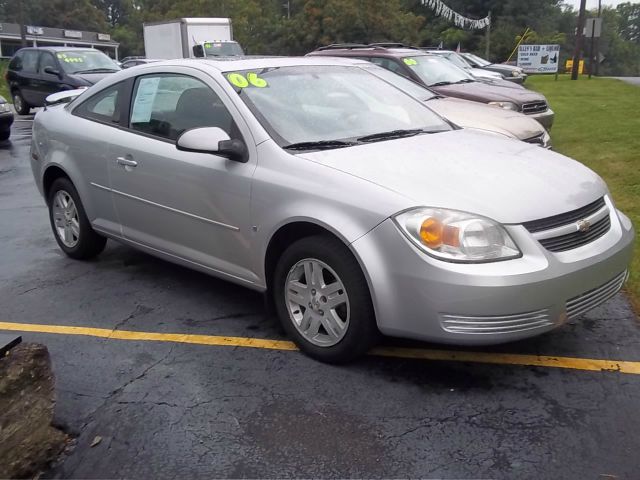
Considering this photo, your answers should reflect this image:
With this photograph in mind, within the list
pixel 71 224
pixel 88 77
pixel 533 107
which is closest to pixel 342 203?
pixel 71 224

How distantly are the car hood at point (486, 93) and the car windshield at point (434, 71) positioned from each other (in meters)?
0.24

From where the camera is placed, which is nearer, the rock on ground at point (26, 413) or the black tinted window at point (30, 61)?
the rock on ground at point (26, 413)

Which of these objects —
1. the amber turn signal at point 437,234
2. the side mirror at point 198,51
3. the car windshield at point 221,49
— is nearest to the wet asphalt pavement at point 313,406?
the amber turn signal at point 437,234

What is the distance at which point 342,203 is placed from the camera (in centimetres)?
346

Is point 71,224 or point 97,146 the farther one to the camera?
point 71,224

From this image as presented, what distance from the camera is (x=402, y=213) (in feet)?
10.7

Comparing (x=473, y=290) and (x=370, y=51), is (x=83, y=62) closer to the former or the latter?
(x=370, y=51)

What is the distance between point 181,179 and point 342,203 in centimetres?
131

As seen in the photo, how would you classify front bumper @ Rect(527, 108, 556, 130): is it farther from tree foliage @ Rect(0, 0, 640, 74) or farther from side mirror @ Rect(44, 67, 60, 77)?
tree foliage @ Rect(0, 0, 640, 74)

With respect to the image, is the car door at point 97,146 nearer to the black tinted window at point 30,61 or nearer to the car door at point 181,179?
the car door at point 181,179

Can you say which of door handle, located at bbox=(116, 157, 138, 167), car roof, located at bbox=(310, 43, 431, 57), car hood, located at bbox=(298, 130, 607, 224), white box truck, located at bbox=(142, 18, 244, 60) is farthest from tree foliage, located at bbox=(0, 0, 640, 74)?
car hood, located at bbox=(298, 130, 607, 224)

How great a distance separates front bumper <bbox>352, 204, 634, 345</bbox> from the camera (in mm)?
3137

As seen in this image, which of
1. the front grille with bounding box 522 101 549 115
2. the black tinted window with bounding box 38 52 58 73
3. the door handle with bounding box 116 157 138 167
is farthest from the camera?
the black tinted window with bounding box 38 52 58 73

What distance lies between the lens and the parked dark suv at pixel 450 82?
9.57 m
